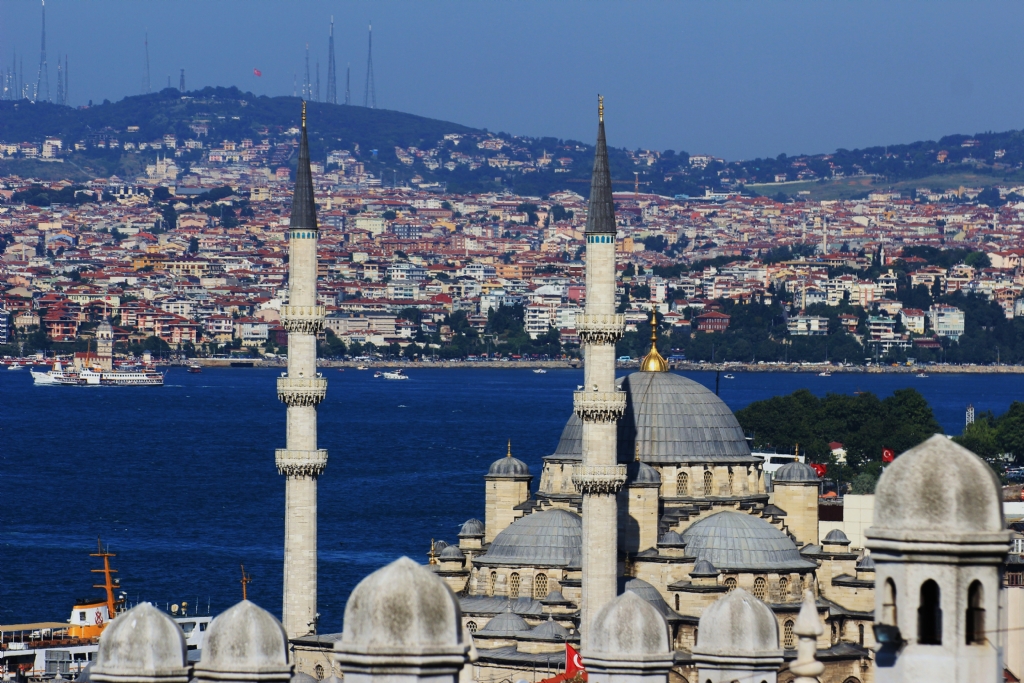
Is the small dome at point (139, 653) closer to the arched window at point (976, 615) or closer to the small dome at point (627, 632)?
the small dome at point (627, 632)

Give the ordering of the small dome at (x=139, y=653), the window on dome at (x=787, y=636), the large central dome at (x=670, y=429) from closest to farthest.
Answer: the small dome at (x=139, y=653) < the window on dome at (x=787, y=636) < the large central dome at (x=670, y=429)

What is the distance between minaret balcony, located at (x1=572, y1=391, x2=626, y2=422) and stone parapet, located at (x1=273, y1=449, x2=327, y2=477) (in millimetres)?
2967

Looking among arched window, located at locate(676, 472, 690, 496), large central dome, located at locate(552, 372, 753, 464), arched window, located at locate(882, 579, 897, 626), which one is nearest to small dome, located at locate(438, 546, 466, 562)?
large central dome, located at locate(552, 372, 753, 464)

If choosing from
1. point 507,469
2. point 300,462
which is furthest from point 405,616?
point 507,469

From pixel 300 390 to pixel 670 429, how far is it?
4.57 meters

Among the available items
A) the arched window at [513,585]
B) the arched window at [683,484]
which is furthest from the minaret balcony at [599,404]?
the arched window at [683,484]

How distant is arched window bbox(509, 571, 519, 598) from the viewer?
26.4 m

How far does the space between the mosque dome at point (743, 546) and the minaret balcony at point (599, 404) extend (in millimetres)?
2649

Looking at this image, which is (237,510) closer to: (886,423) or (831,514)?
(886,423)

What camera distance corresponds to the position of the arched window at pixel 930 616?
6.53 meters

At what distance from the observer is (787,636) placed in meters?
25.0

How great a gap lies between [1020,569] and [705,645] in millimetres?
21812

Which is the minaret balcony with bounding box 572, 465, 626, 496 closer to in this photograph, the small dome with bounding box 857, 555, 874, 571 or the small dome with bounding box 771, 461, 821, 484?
the small dome with bounding box 857, 555, 874, 571

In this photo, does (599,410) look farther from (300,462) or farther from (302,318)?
(302,318)
